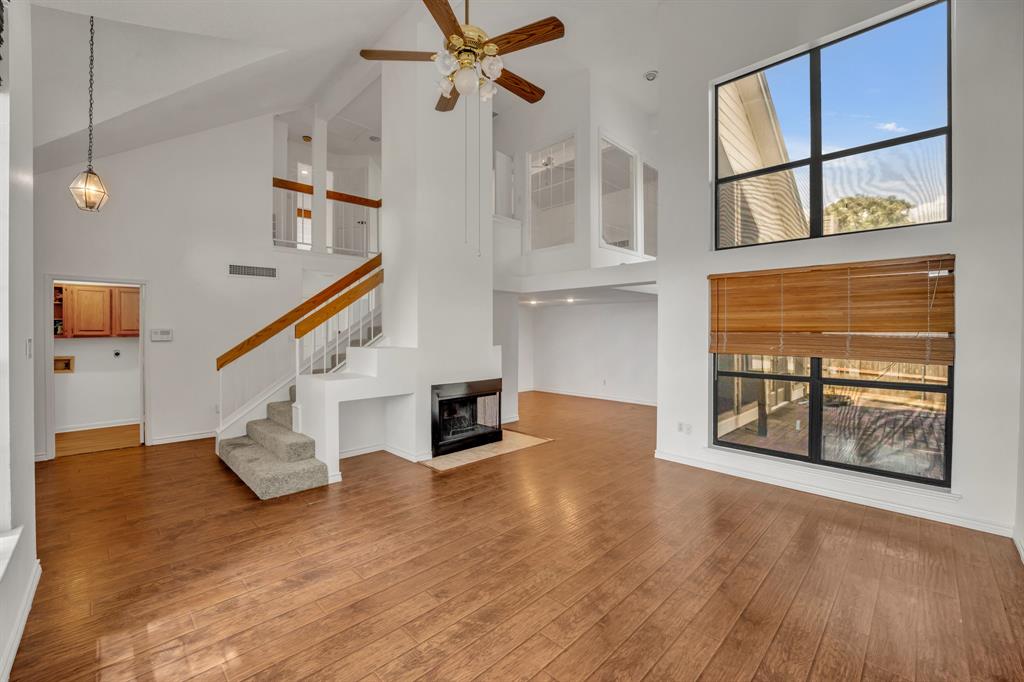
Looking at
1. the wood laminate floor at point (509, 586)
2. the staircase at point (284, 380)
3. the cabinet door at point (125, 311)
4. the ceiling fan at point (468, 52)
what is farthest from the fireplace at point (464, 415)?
the cabinet door at point (125, 311)

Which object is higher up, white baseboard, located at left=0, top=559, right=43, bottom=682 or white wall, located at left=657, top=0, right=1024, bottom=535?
white wall, located at left=657, top=0, right=1024, bottom=535

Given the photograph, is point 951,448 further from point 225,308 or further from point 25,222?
point 225,308

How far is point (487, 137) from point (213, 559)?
5066mm

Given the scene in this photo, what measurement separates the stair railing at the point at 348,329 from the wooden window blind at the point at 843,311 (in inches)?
149

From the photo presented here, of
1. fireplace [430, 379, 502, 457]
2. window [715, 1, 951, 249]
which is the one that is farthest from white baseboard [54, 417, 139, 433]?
window [715, 1, 951, 249]

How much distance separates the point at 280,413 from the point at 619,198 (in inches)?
240

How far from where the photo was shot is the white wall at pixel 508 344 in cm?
706

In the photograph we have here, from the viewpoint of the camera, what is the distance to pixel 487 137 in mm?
5484

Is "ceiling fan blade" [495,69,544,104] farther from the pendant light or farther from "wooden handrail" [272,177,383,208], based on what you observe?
the pendant light

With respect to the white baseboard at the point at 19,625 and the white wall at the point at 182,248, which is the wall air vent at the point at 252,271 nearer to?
the white wall at the point at 182,248

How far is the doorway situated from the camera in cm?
599

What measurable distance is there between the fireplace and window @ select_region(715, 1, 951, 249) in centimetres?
317

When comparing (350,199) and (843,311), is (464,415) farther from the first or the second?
(350,199)

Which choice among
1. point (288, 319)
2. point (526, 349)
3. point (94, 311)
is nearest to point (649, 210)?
point (526, 349)
